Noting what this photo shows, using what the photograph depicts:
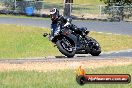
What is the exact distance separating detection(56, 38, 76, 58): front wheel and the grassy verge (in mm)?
3100

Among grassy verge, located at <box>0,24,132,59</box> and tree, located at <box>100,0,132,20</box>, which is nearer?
grassy verge, located at <box>0,24,132,59</box>

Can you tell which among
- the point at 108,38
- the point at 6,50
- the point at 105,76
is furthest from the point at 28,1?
the point at 105,76

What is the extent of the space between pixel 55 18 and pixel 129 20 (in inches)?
925

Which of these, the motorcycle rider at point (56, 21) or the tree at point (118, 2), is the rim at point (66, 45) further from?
the tree at point (118, 2)

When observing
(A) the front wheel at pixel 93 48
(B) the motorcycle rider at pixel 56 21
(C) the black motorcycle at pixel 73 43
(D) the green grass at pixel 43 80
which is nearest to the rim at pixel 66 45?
(C) the black motorcycle at pixel 73 43

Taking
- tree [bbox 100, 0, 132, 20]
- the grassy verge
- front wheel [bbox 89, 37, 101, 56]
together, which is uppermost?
front wheel [bbox 89, 37, 101, 56]

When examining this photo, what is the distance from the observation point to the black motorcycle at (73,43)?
17547 millimetres

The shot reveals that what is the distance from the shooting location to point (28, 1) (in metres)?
43.9

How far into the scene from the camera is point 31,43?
24562mm

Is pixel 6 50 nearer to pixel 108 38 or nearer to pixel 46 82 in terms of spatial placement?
pixel 108 38

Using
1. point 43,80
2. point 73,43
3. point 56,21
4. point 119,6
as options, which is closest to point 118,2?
point 119,6

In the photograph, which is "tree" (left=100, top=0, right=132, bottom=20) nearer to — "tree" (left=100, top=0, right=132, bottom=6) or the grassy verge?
"tree" (left=100, top=0, right=132, bottom=6)

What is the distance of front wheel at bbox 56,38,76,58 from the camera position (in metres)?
17.5

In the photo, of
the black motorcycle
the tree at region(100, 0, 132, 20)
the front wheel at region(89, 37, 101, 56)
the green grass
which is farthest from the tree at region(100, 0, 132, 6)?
the green grass
